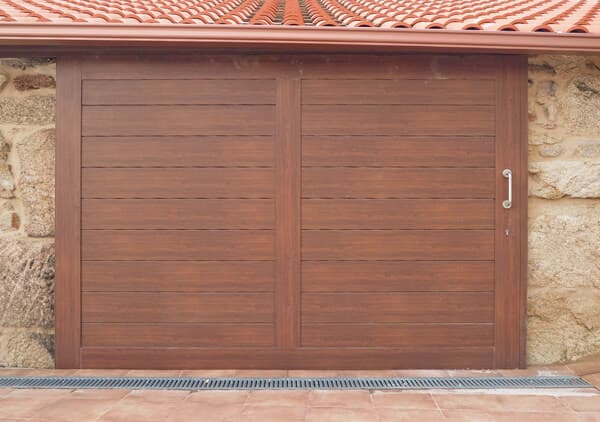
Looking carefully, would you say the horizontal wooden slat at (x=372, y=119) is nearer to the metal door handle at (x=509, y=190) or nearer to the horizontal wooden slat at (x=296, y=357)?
the metal door handle at (x=509, y=190)

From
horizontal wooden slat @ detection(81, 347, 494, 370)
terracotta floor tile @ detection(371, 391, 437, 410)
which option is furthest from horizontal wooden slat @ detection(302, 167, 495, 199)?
terracotta floor tile @ detection(371, 391, 437, 410)

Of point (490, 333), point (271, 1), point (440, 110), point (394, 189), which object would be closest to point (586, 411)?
point (490, 333)

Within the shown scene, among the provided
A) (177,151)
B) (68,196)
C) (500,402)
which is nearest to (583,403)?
(500,402)

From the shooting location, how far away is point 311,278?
400 cm

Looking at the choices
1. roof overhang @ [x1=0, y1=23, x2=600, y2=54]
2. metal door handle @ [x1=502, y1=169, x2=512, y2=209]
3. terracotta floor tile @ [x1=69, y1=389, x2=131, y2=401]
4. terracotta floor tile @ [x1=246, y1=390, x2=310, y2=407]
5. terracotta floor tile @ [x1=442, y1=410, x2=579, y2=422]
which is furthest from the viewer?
metal door handle @ [x1=502, y1=169, x2=512, y2=209]

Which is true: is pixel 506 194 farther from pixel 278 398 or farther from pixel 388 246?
pixel 278 398

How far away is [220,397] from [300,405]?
529mm

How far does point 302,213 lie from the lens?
400 centimetres

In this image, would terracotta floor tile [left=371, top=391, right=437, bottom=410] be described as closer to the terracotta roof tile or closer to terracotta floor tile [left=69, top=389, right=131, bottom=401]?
terracotta floor tile [left=69, top=389, right=131, bottom=401]

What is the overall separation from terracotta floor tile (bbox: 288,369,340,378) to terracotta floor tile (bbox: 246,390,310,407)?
0.30 metres

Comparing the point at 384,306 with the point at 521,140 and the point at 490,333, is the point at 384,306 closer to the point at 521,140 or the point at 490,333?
the point at 490,333

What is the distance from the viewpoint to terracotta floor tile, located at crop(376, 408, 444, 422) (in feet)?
10.4

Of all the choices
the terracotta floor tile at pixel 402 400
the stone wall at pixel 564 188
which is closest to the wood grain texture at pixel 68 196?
the terracotta floor tile at pixel 402 400

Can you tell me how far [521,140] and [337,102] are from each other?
135 cm
